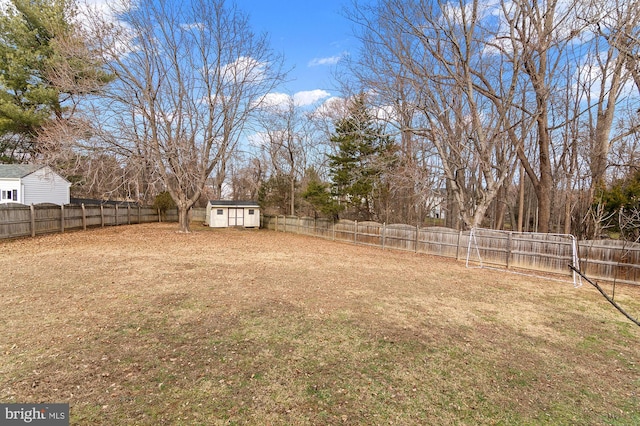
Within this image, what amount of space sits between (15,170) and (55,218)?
833cm

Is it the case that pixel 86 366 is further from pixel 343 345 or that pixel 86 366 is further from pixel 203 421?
pixel 343 345

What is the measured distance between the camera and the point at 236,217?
24.2 m

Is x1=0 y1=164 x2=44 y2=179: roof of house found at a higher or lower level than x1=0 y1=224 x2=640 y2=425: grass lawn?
higher

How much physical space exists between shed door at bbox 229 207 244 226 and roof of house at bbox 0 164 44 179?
11.8 metres

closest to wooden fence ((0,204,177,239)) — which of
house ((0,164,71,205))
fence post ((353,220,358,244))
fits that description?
house ((0,164,71,205))

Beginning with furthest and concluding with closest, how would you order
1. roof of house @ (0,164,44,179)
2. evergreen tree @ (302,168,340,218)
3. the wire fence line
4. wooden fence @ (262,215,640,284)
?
roof of house @ (0,164,44,179), evergreen tree @ (302,168,340,218), the wire fence line, wooden fence @ (262,215,640,284)

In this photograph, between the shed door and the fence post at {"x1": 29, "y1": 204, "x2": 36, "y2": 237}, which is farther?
the shed door

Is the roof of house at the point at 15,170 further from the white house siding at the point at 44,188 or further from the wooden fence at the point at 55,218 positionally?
the wooden fence at the point at 55,218

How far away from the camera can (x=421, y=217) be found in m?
22.7

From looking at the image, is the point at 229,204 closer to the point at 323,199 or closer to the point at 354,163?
the point at 323,199

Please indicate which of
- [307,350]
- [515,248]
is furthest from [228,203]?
[307,350]

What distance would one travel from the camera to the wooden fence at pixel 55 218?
1160 cm

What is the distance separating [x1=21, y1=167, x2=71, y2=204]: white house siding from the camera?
18391 millimetres

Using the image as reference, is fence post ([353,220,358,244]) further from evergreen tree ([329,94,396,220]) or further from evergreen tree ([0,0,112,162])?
evergreen tree ([0,0,112,162])
